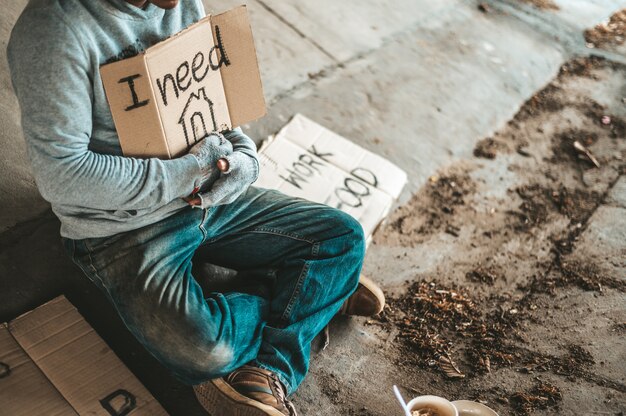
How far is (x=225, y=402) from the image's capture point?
1.35 meters

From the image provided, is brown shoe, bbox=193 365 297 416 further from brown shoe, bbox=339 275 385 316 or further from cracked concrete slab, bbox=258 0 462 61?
cracked concrete slab, bbox=258 0 462 61

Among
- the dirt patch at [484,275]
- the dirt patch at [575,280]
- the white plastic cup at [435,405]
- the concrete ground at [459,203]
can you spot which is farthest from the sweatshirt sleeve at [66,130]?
the dirt patch at [575,280]

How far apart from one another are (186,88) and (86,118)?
252 mm

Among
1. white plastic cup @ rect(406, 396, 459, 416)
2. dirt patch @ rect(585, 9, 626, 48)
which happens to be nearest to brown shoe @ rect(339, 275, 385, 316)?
white plastic cup @ rect(406, 396, 459, 416)

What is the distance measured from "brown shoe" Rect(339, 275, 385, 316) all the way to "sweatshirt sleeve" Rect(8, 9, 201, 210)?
677 millimetres

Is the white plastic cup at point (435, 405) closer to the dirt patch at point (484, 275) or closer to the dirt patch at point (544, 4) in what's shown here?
the dirt patch at point (484, 275)

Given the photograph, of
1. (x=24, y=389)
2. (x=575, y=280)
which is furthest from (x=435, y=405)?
(x=24, y=389)

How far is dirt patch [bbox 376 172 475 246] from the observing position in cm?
214

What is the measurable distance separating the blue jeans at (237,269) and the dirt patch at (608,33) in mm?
2705

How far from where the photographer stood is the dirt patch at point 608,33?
3.43m

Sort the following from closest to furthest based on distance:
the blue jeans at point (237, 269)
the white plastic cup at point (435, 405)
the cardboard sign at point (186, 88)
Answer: the cardboard sign at point (186, 88)
the blue jeans at point (237, 269)
the white plastic cup at point (435, 405)

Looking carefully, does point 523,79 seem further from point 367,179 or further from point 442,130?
point 367,179

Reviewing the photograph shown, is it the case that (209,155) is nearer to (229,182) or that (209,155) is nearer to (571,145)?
(229,182)

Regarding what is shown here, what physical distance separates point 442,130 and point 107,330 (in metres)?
1.72
